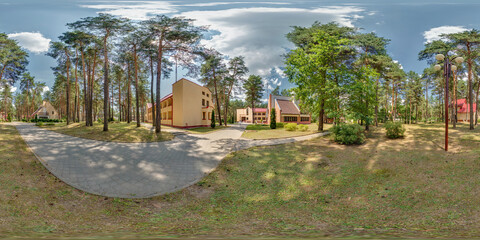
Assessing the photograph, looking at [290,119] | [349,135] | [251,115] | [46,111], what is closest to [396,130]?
[349,135]

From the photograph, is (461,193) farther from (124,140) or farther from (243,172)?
(124,140)

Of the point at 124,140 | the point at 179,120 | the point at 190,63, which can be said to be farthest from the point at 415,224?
the point at 179,120

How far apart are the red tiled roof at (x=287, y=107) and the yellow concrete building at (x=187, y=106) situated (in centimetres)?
1593

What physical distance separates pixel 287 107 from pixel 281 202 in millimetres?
36641

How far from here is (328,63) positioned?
56.1 ft

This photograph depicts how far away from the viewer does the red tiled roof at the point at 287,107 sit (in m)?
39.3

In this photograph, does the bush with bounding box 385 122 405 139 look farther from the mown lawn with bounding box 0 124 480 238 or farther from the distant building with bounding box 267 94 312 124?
the distant building with bounding box 267 94 312 124

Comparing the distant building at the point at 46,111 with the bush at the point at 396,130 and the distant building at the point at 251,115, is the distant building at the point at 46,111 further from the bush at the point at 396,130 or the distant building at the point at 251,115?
the bush at the point at 396,130

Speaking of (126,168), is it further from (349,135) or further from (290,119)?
(290,119)

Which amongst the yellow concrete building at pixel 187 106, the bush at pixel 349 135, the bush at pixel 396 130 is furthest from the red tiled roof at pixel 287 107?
the bush at pixel 349 135

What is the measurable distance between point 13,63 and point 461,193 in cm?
3003

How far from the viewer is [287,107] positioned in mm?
A: 40656

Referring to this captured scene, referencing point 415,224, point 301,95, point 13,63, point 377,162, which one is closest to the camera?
point 415,224

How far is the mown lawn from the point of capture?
3857mm
